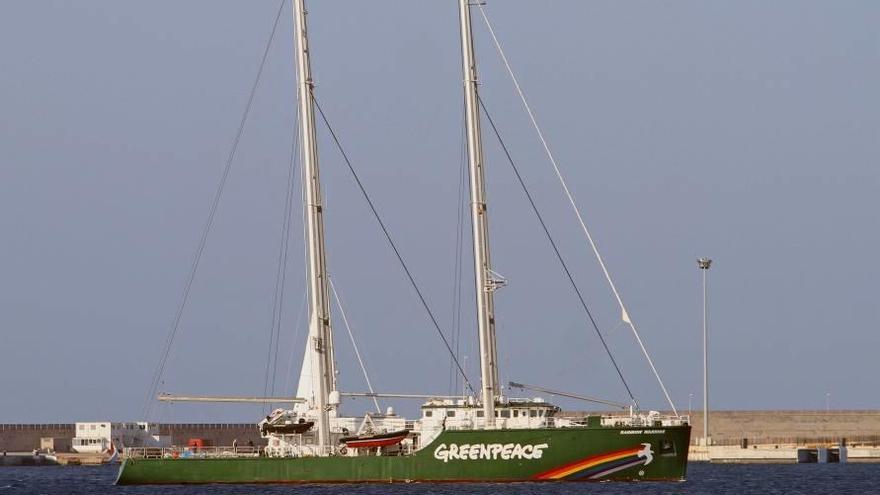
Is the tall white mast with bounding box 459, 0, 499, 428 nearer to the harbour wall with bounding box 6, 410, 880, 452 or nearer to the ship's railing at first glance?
the ship's railing

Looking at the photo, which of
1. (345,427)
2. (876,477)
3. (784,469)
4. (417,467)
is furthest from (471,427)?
(784,469)

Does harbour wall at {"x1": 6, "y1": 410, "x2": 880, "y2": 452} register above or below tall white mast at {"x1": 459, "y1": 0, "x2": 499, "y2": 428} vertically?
below

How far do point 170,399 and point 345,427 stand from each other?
641 cm

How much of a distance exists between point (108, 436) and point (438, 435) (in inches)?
3517

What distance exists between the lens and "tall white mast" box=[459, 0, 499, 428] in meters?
58.2

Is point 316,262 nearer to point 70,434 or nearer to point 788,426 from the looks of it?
point 788,426

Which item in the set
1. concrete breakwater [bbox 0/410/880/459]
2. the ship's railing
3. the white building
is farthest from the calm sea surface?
the white building

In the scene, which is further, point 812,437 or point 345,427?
point 812,437

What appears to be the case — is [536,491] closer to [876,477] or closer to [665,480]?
[665,480]

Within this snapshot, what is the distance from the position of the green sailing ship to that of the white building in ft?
258

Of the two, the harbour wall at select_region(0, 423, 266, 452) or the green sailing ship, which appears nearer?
the green sailing ship

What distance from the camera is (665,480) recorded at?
57812 millimetres

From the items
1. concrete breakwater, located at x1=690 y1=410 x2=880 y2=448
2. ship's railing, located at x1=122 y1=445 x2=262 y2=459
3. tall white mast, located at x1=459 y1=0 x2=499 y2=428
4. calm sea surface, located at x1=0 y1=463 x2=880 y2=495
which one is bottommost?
calm sea surface, located at x1=0 y1=463 x2=880 y2=495

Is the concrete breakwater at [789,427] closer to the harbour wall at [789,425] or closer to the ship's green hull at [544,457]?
the harbour wall at [789,425]
